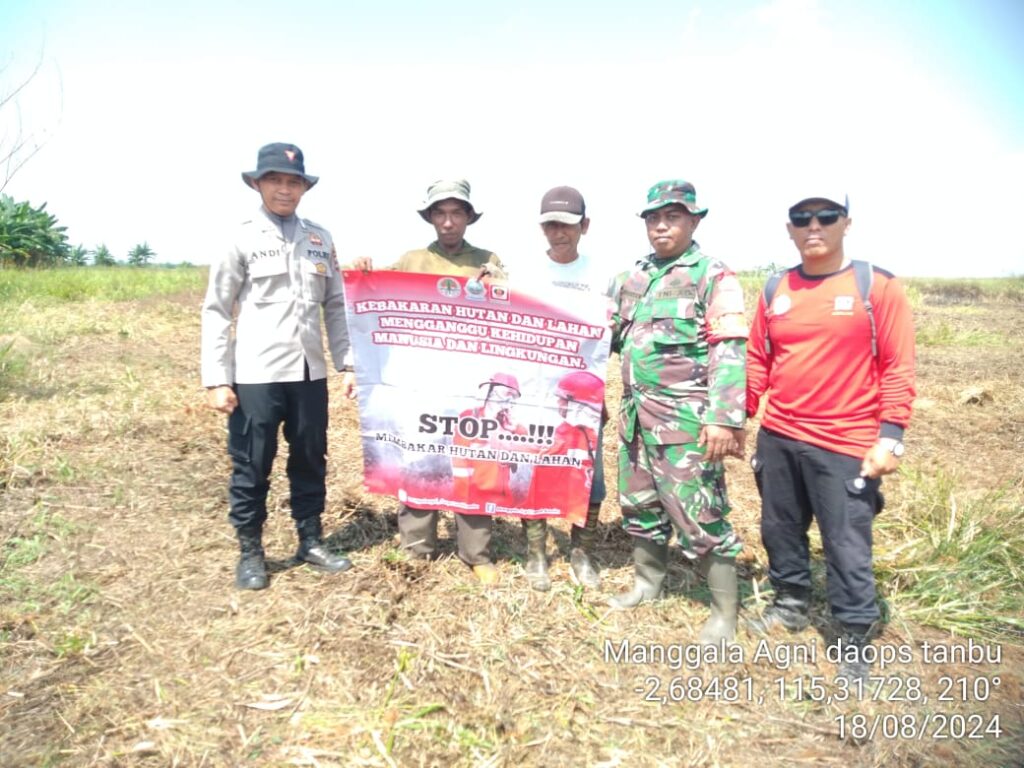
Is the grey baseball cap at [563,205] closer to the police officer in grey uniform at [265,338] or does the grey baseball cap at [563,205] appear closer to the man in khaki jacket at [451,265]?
the man in khaki jacket at [451,265]

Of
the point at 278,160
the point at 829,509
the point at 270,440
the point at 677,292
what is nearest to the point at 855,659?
the point at 829,509

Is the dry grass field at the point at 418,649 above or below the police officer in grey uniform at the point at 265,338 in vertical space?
below

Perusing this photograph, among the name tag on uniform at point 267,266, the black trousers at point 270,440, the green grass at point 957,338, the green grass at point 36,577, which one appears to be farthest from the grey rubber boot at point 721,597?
the green grass at point 957,338

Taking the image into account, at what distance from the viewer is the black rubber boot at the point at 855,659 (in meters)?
2.64

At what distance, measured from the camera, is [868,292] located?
8.11ft

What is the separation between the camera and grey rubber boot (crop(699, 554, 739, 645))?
288 centimetres

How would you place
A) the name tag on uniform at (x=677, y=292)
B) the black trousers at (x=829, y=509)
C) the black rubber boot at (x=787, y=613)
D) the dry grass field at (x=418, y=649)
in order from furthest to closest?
the black rubber boot at (x=787, y=613) < the name tag on uniform at (x=677, y=292) < the black trousers at (x=829, y=509) < the dry grass field at (x=418, y=649)

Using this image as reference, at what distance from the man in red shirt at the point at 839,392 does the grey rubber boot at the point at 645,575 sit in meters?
0.76

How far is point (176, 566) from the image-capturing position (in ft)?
11.0

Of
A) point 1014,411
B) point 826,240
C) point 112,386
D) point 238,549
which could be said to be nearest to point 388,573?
point 238,549

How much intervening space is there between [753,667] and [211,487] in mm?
3777

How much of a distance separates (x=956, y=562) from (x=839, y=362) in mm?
1904

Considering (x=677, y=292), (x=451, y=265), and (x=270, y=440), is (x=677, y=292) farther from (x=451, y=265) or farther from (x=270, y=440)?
(x=270, y=440)

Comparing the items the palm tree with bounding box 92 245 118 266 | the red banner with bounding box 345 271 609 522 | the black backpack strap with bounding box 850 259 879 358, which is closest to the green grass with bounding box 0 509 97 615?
the red banner with bounding box 345 271 609 522
